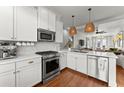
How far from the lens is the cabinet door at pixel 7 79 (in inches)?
57.1

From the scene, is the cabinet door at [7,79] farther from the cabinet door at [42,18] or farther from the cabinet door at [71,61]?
the cabinet door at [71,61]

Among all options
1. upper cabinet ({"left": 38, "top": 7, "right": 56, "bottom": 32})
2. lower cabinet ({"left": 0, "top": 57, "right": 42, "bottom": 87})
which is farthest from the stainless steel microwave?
lower cabinet ({"left": 0, "top": 57, "right": 42, "bottom": 87})

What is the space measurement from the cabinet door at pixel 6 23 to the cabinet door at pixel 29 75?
2.59 feet

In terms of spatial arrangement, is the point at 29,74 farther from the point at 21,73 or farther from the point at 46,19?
the point at 46,19

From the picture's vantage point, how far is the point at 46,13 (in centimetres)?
282

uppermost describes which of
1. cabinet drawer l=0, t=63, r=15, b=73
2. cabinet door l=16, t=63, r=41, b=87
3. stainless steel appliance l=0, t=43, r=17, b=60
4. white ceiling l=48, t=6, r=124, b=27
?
white ceiling l=48, t=6, r=124, b=27

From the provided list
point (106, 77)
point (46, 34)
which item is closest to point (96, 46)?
point (106, 77)

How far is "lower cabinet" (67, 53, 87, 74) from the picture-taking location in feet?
9.80

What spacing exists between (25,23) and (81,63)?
236 cm

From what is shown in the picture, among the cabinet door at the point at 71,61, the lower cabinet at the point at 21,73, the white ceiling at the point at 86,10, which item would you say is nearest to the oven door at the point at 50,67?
the lower cabinet at the point at 21,73

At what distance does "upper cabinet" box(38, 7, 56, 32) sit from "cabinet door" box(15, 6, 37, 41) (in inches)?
7.6

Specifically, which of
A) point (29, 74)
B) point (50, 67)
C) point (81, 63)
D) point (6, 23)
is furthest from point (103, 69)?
point (6, 23)

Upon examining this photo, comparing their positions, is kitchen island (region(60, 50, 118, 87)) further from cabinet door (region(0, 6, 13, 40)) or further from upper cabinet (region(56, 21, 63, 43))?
cabinet door (region(0, 6, 13, 40))

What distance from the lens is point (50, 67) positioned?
8.73 feet
